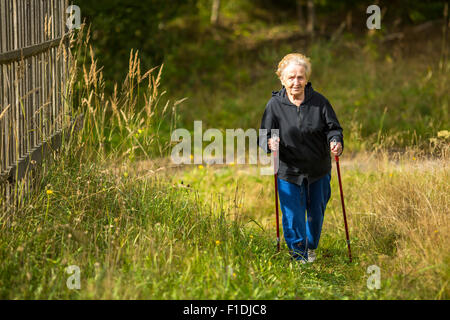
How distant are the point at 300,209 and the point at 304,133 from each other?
0.57m

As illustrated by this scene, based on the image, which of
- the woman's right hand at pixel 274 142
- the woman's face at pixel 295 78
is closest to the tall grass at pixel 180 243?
the woman's right hand at pixel 274 142

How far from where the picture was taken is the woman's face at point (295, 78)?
4203 mm

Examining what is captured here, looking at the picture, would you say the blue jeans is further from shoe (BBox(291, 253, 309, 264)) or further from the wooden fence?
the wooden fence

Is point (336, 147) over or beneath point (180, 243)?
over

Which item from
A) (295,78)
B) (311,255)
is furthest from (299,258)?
(295,78)

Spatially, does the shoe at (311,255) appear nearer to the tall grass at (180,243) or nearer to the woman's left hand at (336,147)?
the tall grass at (180,243)

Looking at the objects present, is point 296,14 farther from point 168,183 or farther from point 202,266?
point 202,266

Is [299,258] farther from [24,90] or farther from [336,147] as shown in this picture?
[24,90]

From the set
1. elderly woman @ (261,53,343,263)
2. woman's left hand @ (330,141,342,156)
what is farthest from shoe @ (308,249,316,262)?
woman's left hand @ (330,141,342,156)

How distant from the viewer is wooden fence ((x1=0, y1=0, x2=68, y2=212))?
3.94 metres

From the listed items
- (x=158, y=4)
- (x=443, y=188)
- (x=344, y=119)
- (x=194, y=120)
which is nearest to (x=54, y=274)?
(x=443, y=188)

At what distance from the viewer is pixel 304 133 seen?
14.0 feet

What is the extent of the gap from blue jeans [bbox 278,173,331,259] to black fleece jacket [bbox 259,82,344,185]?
0.08m
